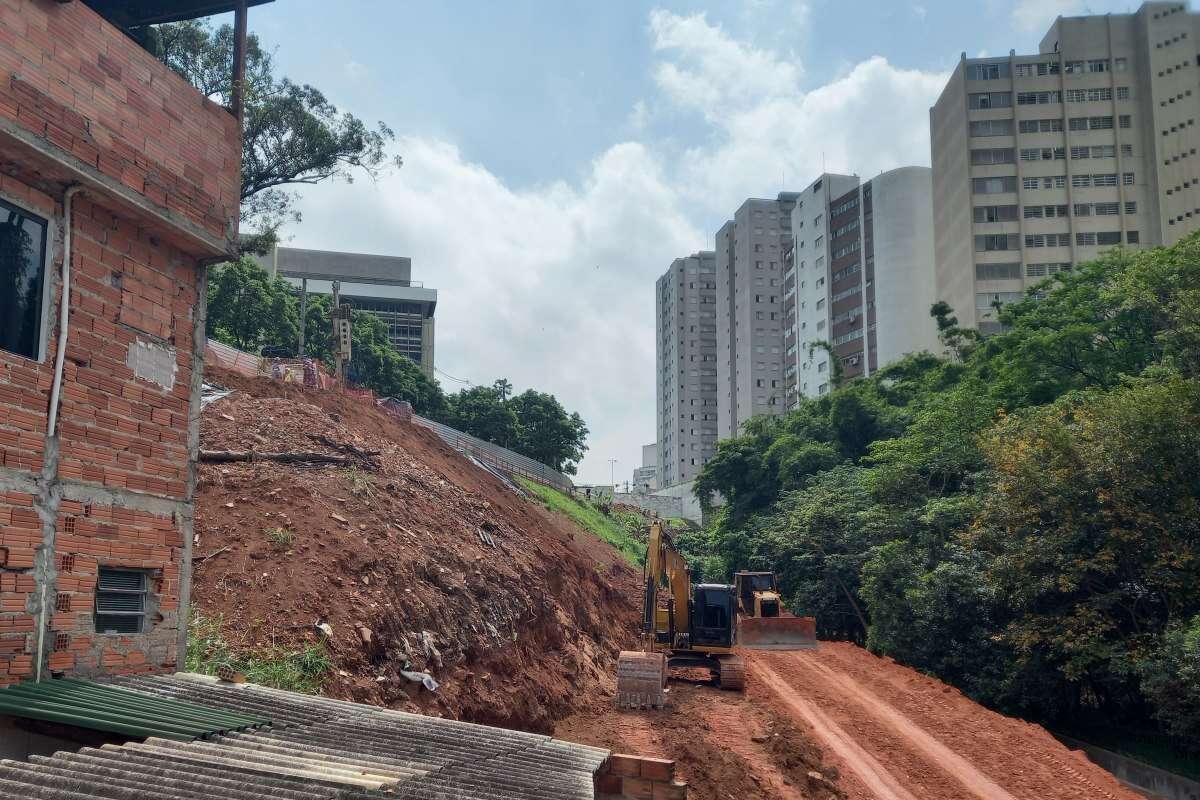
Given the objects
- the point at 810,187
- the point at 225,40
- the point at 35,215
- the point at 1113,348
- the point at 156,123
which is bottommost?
the point at 35,215

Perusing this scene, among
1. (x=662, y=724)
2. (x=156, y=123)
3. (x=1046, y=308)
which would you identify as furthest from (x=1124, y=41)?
(x=156, y=123)

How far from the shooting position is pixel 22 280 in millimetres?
9148

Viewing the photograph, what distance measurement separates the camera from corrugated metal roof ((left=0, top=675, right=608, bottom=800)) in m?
6.44

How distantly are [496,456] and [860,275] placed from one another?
128ft

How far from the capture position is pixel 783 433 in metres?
55.5

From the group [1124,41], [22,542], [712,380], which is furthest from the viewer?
[712,380]

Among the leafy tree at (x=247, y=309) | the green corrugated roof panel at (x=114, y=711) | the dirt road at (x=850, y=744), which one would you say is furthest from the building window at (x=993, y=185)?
the green corrugated roof panel at (x=114, y=711)

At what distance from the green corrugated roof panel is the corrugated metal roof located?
0.20 meters

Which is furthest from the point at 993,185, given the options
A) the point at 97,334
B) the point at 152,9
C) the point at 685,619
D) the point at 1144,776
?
the point at 97,334

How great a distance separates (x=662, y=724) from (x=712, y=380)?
355 feet

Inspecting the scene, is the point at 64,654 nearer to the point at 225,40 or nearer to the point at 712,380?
the point at 225,40

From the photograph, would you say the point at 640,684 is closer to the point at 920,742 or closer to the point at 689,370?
the point at 920,742

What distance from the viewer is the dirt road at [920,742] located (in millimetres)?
17656

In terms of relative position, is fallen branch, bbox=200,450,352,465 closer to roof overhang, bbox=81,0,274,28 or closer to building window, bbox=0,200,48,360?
roof overhang, bbox=81,0,274,28
